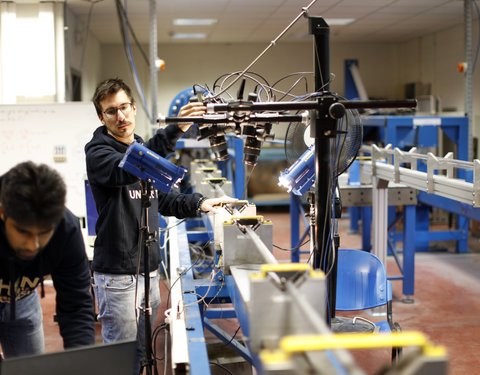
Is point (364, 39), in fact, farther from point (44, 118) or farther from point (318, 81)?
point (318, 81)

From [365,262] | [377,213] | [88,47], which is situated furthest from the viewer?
[88,47]

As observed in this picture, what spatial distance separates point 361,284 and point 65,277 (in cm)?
154

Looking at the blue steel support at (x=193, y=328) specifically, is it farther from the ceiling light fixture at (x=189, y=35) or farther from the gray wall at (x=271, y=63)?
the gray wall at (x=271, y=63)

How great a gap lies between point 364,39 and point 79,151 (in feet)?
20.9

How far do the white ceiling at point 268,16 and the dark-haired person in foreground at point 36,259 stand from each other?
14.9 feet

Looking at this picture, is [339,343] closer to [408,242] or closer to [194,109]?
[194,109]

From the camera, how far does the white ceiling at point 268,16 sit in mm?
6090

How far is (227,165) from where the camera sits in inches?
196

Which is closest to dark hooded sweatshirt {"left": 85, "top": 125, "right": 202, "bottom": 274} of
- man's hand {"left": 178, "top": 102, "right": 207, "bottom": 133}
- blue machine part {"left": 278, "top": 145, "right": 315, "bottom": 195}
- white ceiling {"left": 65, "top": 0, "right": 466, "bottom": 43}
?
man's hand {"left": 178, "top": 102, "right": 207, "bottom": 133}

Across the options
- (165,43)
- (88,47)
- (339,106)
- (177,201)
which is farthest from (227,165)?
(165,43)

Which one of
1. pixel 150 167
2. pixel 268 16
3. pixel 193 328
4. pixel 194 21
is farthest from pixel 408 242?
pixel 194 21

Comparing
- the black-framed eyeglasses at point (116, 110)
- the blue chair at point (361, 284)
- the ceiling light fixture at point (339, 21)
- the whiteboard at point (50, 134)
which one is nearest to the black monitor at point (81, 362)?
the black-framed eyeglasses at point (116, 110)

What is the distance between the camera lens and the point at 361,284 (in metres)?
2.64

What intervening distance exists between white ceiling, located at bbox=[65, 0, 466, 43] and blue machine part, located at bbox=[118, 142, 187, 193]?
14.0 ft
